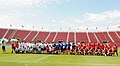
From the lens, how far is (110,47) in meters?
28.8

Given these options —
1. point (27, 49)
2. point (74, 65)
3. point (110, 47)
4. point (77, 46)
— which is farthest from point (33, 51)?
point (74, 65)

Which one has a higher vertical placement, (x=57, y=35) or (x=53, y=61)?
(x=57, y=35)

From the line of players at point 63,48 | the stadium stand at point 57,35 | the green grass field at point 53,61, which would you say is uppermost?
the stadium stand at point 57,35

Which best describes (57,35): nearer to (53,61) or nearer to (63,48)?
(63,48)

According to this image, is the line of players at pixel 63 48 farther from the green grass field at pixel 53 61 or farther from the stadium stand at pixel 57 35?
the stadium stand at pixel 57 35

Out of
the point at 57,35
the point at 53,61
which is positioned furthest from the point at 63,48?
the point at 57,35

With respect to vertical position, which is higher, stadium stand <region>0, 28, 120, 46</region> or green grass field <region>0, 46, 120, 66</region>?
stadium stand <region>0, 28, 120, 46</region>

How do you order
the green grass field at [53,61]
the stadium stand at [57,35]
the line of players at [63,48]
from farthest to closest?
1. the stadium stand at [57,35]
2. the line of players at [63,48]
3. the green grass field at [53,61]

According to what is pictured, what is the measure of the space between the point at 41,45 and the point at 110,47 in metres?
8.25

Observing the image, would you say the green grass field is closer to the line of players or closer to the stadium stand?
the line of players

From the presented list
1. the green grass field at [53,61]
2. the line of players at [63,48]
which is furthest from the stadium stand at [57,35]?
the green grass field at [53,61]

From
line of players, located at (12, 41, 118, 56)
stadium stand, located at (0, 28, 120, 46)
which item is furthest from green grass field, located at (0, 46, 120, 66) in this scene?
stadium stand, located at (0, 28, 120, 46)

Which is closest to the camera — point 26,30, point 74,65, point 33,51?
point 74,65

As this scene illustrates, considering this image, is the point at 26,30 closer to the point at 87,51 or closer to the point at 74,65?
the point at 87,51
